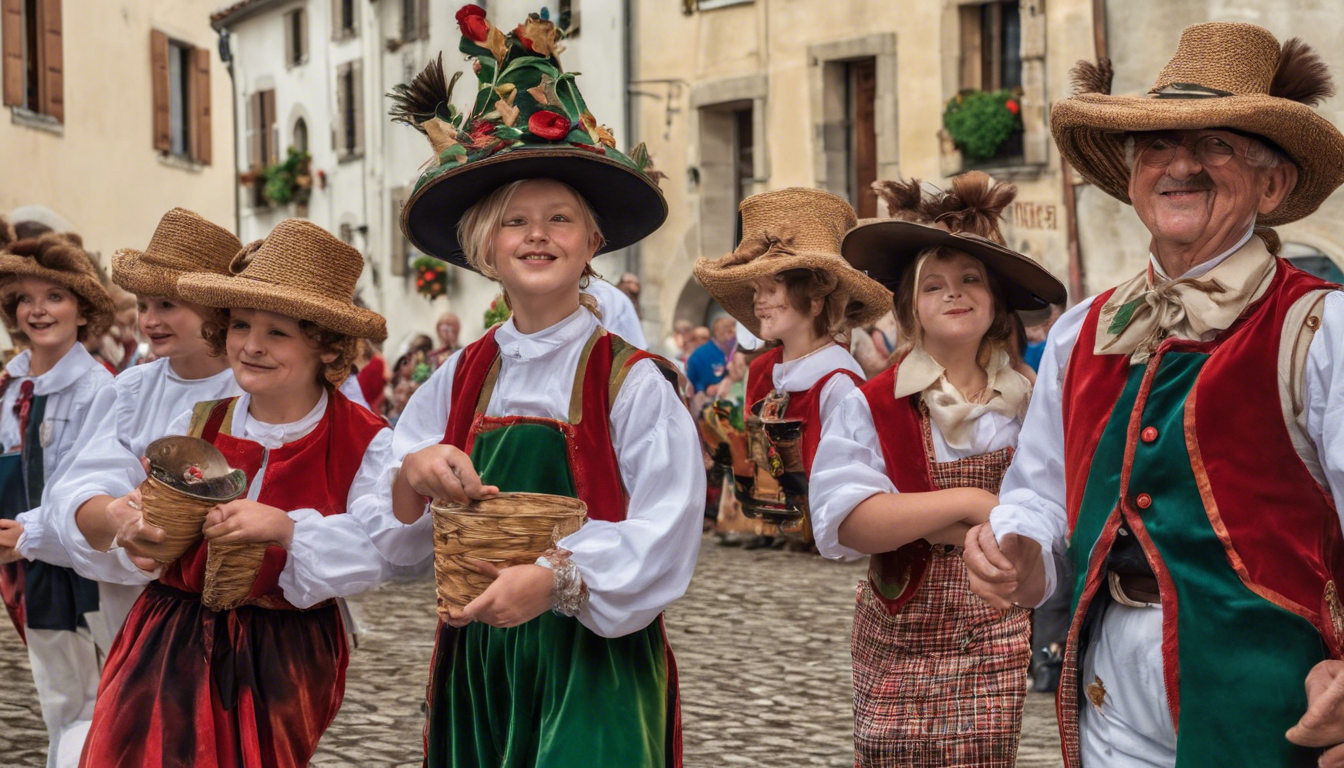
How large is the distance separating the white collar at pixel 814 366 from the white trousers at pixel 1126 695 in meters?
3.04

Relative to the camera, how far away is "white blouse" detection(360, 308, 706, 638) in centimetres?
364

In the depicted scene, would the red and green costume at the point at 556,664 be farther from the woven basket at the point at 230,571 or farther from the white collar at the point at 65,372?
the white collar at the point at 65,372

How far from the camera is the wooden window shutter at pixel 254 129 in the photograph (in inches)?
1476

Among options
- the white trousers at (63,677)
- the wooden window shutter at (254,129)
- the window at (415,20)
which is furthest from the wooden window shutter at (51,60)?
the white trousers at (63,677)

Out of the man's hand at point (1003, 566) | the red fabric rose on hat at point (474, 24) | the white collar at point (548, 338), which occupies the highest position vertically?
the red fabric rose on hat at point (474, 24)

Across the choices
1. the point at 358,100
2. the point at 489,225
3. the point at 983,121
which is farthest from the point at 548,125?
the point at 358,100

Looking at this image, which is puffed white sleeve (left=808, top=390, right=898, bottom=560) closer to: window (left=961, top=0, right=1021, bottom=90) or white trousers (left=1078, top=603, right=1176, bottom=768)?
white trousers (left=1078, top=603, right=1176, bottom=768)

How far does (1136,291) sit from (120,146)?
82.4 ft

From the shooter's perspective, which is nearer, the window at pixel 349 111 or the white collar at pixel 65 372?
the white collar at pixel 65 372

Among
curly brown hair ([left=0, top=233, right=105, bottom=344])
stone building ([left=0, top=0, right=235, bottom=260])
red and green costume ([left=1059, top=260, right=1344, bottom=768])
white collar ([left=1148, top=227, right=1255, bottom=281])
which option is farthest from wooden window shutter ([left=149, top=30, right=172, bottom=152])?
red and green costume ([left=1059, top=260, right=1344, bottom=768])

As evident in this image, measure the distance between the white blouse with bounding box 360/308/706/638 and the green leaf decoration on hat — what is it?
1.36 ft

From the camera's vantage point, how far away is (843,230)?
627 centimetres

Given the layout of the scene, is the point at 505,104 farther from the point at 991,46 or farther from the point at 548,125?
the point at 991,46

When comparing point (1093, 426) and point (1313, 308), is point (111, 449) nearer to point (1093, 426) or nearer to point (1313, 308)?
point (1093, 426)
